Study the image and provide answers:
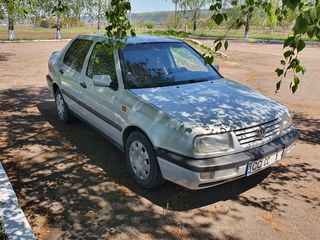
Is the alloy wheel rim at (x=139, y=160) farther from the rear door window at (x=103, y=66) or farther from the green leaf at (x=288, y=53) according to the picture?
the green leaf at (x=288, y=53)

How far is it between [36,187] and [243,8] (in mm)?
3056

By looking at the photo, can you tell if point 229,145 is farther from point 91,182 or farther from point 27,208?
point 27,208

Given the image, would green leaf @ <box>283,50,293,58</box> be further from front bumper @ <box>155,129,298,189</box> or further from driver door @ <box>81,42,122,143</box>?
A: driver door @ <box>81,42,122,143</box>

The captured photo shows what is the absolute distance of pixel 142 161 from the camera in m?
3.91

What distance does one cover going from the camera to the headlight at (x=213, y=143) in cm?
331

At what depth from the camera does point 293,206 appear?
12.3ft

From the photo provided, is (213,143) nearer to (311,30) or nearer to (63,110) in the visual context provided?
(311,30)

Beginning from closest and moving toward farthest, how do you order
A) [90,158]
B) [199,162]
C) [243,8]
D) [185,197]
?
[243,8] → [199,162] → [185,197] → [90,158]

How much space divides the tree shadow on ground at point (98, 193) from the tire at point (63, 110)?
1.46 feet

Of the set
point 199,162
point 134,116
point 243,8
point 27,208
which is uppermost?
point 243,8

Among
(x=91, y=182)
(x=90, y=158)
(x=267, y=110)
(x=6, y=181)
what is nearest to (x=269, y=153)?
(x=267, y=110)

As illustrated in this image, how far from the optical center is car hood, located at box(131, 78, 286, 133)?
3488 mm

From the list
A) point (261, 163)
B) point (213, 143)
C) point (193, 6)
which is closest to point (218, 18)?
point (213, 143)

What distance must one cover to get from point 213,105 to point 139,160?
42.1 inches
